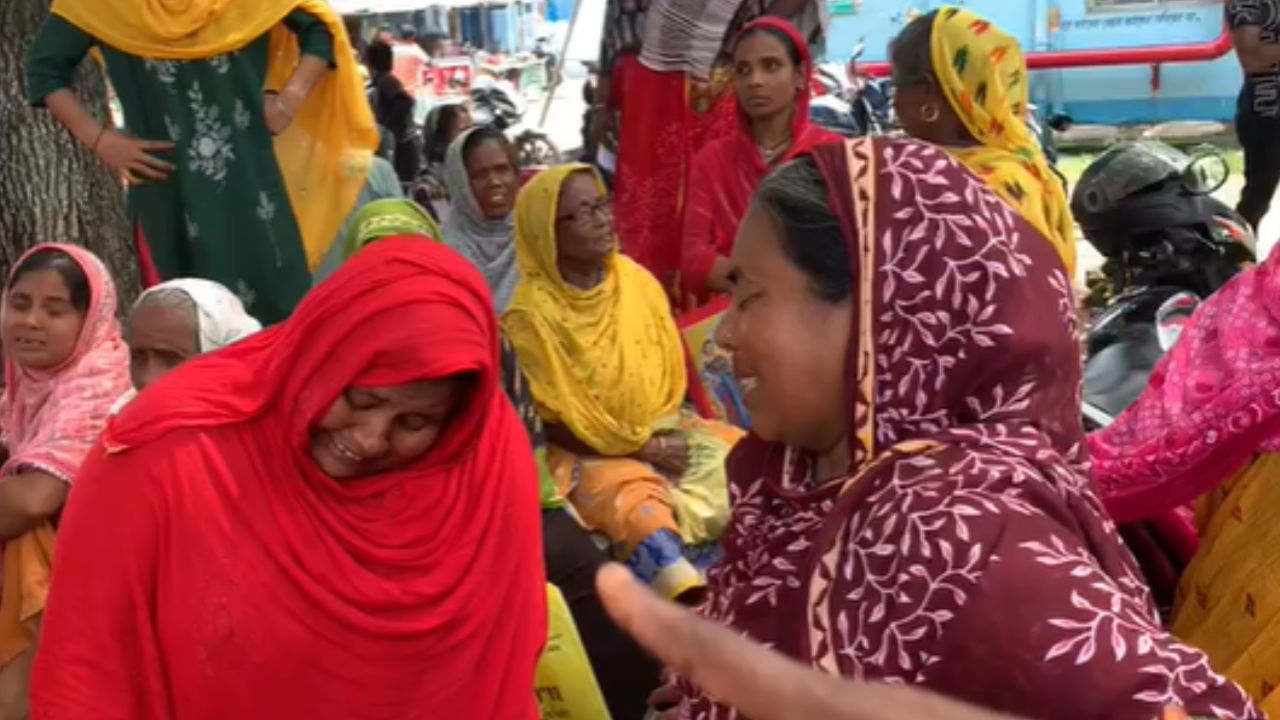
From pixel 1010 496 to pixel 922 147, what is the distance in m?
0.38

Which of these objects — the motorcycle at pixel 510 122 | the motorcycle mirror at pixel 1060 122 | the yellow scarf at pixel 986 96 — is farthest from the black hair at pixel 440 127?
the motorcycle mirror at pixel 1060 122

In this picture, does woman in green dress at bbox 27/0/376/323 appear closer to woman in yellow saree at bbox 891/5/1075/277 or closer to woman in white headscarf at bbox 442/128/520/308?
woman in white headscarf at bbox 442/128/520/308

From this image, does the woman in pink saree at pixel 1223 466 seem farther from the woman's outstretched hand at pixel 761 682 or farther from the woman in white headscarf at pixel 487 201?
the woman in white headscarf at pixel 487 201

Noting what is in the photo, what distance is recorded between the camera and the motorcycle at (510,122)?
9758 mm

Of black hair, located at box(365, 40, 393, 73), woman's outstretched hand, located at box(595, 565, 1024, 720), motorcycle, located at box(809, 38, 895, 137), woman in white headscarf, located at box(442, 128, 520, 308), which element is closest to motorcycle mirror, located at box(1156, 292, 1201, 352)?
woman in white headscarf, located at box(442, 128, 520, 308)

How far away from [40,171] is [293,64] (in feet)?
5.27

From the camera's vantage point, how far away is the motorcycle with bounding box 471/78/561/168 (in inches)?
384

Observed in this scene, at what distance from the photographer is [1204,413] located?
7.88 ft

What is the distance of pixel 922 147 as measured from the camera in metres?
1.60

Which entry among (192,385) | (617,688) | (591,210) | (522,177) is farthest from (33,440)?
(522,177)

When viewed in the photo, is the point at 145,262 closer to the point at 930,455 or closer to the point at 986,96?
the point at 986,96

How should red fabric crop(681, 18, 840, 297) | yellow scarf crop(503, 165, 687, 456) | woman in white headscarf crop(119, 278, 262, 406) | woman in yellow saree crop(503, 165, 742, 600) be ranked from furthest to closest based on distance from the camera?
red fabric crop(681, 18, 840, 297) < yellow scarf crop(503, 165, 687, 456) < woman in yellow saree crop(503, 165, 742, 600) < woman in white headscarf crop(119, 278, 262, 406)

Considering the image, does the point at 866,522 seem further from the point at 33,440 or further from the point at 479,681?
the point at 33,440

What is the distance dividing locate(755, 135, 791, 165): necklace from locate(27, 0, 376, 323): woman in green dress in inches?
55.1
